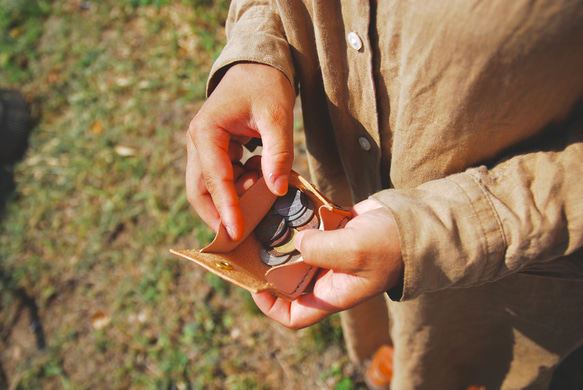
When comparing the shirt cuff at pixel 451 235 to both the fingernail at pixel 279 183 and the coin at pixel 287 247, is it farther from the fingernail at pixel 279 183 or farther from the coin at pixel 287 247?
the coin at pixel 287 247

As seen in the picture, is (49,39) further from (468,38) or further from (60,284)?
(468,38)

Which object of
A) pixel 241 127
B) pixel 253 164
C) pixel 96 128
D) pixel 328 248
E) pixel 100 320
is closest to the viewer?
pixel 328 248

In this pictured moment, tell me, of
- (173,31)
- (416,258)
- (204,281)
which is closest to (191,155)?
(416,258)

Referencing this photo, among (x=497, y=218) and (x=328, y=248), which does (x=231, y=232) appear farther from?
(x=497, y=218)

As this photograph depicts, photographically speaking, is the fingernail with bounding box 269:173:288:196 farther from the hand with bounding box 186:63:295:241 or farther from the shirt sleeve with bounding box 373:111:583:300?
the shirt sleeve with bounding box 373:111:583:300

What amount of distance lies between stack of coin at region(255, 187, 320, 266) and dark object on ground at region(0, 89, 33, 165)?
4188 millimetres

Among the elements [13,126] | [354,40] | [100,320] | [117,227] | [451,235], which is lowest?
[100,320]

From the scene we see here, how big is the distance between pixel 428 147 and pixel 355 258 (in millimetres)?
444

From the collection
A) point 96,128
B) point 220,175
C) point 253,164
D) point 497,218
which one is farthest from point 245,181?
point 96,128

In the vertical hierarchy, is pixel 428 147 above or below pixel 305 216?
above

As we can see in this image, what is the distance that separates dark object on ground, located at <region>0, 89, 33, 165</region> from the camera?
4.43 metres

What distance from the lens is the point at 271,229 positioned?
1.76 meters

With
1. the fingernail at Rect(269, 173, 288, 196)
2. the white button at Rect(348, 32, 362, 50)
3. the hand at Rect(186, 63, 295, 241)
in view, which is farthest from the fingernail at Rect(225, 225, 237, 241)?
the white button at Rect(348, 32, 362, 50)

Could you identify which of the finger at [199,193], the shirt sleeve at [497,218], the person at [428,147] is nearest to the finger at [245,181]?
the person at [428,147]
